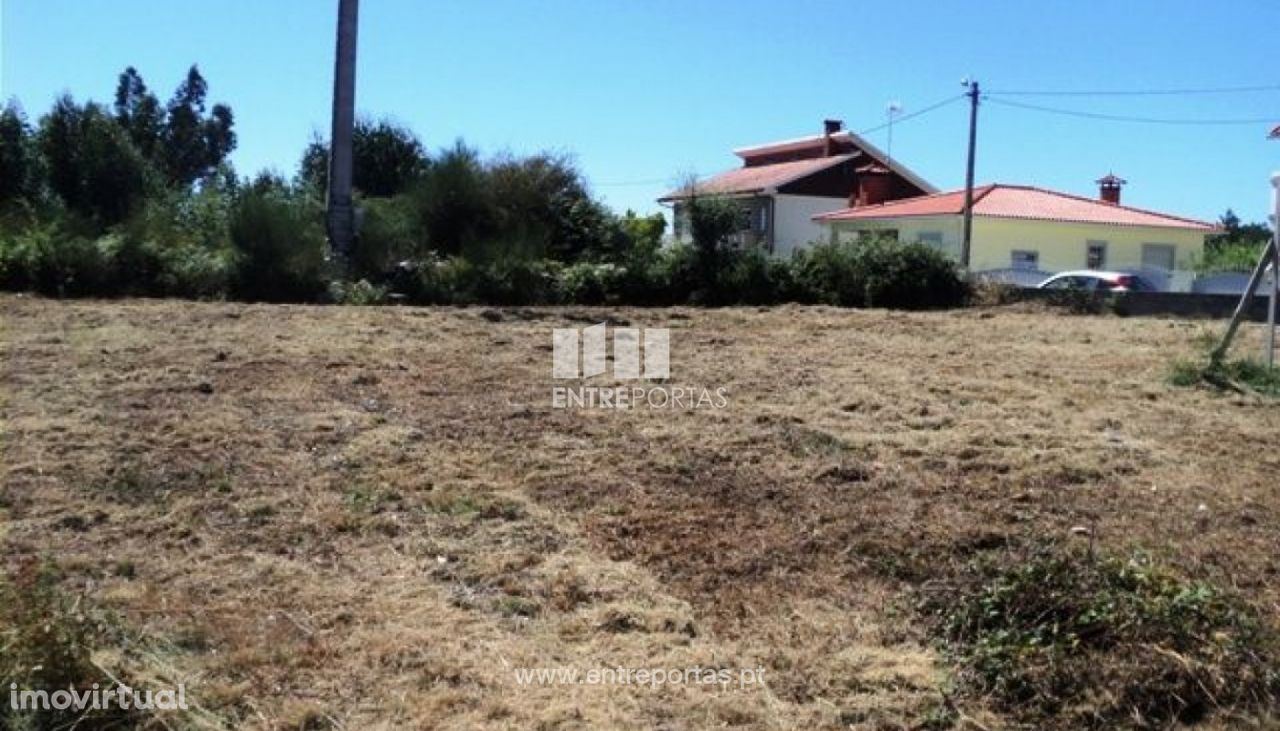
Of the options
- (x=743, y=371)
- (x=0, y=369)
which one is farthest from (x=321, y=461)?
(x=743, y=371)

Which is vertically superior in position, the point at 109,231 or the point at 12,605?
the point at 109,231

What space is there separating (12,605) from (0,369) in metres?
5.04

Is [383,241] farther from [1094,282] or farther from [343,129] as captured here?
[1094,282]

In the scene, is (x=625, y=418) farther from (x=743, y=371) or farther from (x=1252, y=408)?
(x=1252, y=408)

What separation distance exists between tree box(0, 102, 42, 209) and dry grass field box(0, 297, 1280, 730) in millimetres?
11799

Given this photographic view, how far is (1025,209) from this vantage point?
25.7 metres

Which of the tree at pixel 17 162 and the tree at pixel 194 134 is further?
the tree at pixel 194 134

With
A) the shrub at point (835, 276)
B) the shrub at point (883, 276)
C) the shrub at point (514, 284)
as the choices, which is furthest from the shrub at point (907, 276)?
A: the shrub at point (514, 284)

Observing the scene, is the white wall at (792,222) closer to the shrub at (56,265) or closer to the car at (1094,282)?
the car at (1094,282)

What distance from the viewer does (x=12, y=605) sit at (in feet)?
8.15

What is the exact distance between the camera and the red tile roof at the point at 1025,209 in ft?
82.5

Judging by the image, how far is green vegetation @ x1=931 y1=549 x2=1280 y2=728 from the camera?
8.58 ft

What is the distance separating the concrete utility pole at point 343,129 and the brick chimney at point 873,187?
20.4m

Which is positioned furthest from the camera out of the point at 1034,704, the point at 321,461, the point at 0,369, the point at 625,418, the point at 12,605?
the point at 0,369
